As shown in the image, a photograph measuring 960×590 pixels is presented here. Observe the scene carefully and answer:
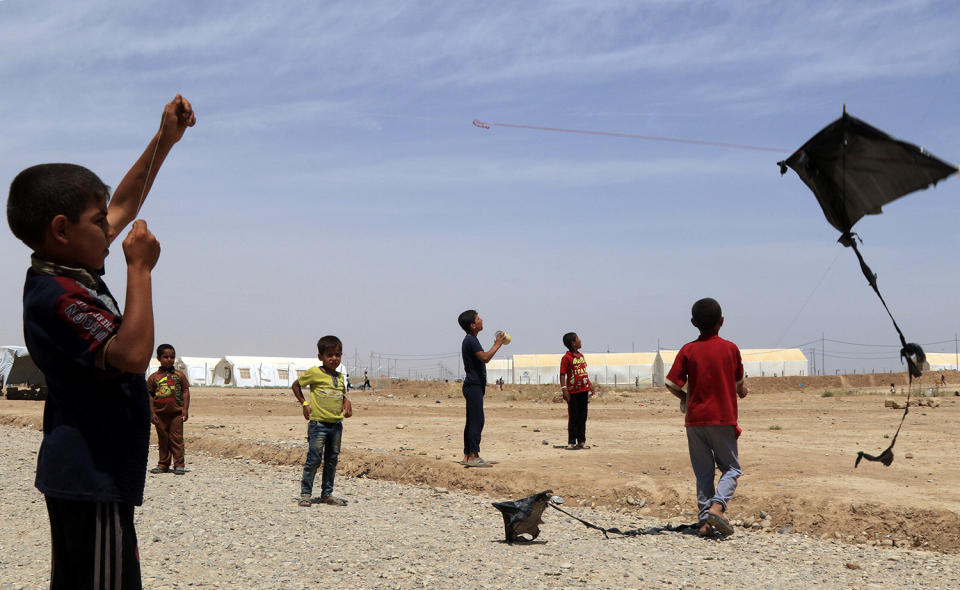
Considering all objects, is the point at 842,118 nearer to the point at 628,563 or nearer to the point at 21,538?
the point at 628,563

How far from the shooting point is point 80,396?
238cm

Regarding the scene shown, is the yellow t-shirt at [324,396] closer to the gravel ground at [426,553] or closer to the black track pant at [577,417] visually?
the gravel ground at [426,553]

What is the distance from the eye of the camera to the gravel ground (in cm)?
550

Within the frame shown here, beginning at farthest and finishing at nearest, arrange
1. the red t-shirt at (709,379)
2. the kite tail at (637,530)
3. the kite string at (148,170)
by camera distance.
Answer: the red t-shirt at (709,379)
the kite tail at (637,530)
the kite string at (148,170)

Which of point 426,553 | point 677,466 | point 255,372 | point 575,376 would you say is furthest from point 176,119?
point 255,372

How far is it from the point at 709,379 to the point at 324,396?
12.8 feet

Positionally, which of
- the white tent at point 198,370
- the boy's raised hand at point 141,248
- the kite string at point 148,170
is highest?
the kite string at point 148,170

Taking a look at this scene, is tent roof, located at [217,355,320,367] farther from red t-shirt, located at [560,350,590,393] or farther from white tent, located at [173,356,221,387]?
red t-shirt, located at [560,350,590,393]

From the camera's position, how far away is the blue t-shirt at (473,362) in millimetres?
11333

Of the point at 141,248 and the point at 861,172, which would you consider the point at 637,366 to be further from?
the point at 141,248

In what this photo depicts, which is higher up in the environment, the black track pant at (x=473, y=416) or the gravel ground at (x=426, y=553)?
the black track pant at (x=473, y=416)

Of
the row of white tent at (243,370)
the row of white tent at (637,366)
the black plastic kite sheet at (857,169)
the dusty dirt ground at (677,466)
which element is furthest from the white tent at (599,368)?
the black plastic kite sheet at (857,169)

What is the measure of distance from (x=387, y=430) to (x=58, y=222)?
55.4 ft

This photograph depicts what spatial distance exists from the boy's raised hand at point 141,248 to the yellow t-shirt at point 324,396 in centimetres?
656
